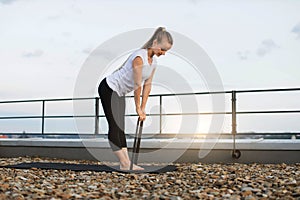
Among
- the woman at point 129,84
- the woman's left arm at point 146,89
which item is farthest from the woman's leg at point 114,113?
the woman's left arm at point 146,89

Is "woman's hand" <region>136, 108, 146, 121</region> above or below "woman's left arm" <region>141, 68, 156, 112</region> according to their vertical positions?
below

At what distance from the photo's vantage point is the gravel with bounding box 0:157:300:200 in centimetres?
369

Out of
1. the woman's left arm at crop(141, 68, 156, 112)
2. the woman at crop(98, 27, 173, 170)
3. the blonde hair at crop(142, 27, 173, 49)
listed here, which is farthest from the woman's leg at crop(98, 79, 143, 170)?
the blonde hair at crop(142, 27, 173, 49)

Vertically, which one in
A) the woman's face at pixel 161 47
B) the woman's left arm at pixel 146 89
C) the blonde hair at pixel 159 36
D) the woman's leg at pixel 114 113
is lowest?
the woman's leg at pixel 114 113

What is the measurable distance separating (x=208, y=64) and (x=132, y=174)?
2322 millimetres

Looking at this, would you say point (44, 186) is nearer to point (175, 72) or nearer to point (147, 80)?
point (147, 80)

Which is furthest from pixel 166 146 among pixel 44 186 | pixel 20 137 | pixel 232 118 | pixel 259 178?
pixel 20 137

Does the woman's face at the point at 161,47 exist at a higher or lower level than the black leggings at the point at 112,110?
higher

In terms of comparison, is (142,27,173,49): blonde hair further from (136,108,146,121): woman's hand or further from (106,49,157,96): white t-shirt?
(136,108,146,121): woman's hand

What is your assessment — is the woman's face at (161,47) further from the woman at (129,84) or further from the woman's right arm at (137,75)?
the woman's right arm at (137,75)

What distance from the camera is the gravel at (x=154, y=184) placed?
3.69m

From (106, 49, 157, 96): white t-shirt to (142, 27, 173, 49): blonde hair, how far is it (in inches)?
4.3

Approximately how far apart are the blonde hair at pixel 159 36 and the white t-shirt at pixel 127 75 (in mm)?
110

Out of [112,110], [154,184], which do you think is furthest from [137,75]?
[154,184]
